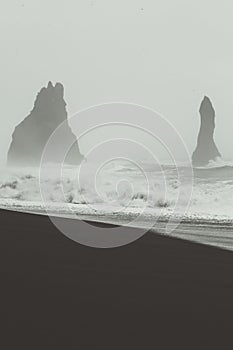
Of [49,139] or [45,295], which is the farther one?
[49,139]

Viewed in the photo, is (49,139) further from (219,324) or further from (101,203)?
(219,324)

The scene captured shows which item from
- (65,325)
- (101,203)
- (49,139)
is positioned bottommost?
(65,325)

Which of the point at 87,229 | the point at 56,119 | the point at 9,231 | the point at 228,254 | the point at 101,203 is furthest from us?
the point at 56,119

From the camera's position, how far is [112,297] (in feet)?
16.0

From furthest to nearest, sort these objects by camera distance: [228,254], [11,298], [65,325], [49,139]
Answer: [49,139], [228,254], [11,298], [65,325]

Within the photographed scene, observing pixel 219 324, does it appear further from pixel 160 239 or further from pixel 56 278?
pixel 160 239

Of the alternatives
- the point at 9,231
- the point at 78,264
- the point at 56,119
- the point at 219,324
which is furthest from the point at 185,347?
the point at 56,119

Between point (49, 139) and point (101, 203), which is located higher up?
point (49, 139)

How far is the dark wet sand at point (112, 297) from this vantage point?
3.71 m

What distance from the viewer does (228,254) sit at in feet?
26.6

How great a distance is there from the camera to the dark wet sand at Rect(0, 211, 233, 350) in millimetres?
3705

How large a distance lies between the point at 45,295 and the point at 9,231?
169 inches

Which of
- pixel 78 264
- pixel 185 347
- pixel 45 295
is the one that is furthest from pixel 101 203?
pixel 185 347

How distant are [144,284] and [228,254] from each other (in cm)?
282
